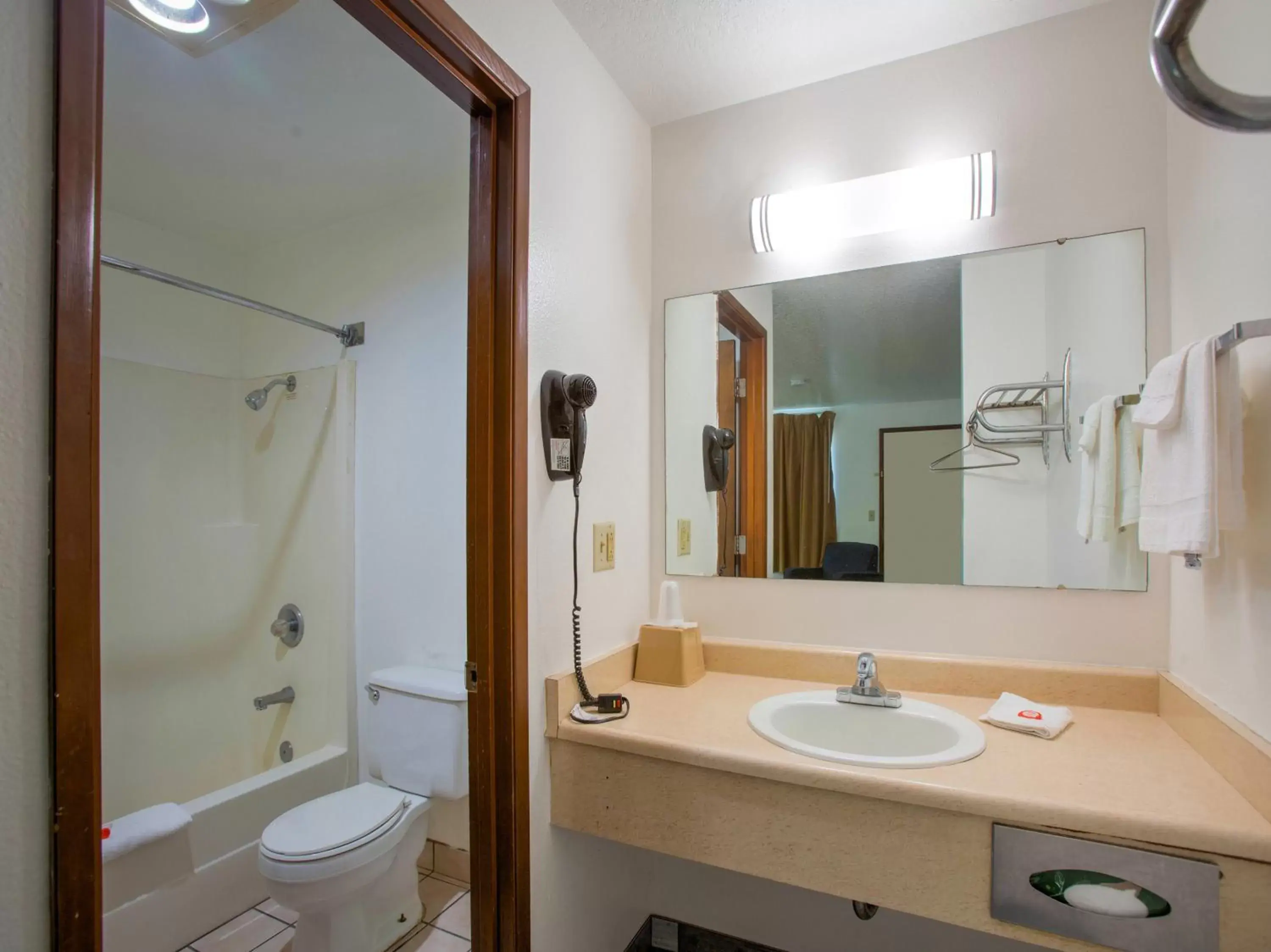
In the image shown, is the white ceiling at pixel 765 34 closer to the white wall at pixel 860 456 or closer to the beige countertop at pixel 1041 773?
the white wall at pixel 860 456

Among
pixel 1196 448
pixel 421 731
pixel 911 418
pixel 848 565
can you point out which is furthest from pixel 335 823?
pixel 1196 448

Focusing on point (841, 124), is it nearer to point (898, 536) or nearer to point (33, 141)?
point (898, 536)

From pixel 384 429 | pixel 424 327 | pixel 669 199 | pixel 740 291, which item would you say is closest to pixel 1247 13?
pixel 740 291

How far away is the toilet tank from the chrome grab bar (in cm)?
186

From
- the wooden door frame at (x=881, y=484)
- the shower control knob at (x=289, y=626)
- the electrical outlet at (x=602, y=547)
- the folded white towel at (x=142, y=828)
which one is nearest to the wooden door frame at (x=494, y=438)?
the electrical outlet at (x=602, y=547)

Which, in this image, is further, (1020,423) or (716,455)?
(716,455)

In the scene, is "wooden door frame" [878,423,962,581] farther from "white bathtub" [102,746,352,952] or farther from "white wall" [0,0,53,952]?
"white bathtub" [102,746,352,952]

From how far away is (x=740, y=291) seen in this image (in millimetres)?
1680

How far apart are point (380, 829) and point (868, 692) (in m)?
1.32

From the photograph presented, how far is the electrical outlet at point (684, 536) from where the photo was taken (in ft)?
5.66

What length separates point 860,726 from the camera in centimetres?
134

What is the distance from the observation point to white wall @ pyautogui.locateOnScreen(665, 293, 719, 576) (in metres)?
1.71

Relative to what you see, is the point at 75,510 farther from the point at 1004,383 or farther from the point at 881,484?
the point at 1004,383

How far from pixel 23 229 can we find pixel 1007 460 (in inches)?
66.0
